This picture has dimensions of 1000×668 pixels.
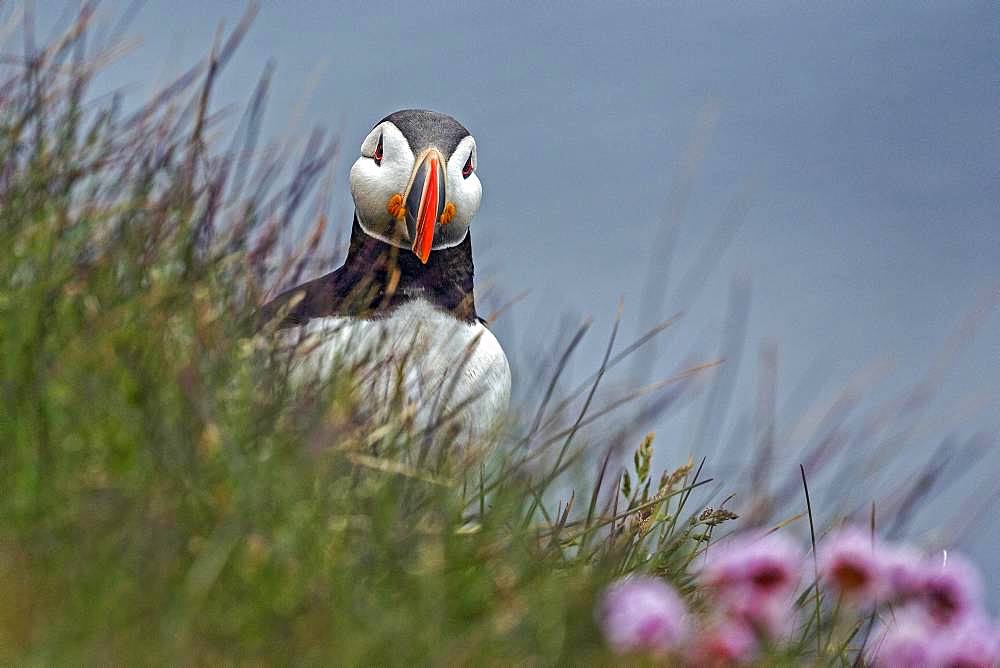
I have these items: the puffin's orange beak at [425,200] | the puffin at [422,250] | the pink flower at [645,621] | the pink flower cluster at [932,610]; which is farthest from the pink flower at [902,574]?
the puffin's orange beak at [425,200]

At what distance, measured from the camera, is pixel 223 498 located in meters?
3.10

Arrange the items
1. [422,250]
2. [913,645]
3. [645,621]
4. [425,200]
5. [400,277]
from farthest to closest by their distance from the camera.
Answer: [400,277]
[425,200]
[422,250]
[913,645]
[645,621]

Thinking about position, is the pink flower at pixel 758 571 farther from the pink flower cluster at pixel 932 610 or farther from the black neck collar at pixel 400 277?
the black neck collar at pixel 400 277

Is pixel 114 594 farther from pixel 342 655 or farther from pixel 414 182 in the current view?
pixel 414 182

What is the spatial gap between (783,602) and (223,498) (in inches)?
50.8

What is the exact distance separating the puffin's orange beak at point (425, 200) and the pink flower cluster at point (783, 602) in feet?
10.4

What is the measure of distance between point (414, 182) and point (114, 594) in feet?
11.5

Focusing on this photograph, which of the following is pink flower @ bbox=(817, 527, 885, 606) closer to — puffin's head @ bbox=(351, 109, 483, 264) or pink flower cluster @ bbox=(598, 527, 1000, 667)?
pink flower cluster @ bbox=(598, 527, 1000, 667)

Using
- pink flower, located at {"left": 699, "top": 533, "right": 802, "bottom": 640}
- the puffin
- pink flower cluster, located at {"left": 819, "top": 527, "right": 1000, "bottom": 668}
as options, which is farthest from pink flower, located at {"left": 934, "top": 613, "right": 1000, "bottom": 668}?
the puffin

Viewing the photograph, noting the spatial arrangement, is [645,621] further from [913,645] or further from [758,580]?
[913,645]

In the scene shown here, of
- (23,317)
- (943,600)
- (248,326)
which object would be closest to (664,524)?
(248,326)

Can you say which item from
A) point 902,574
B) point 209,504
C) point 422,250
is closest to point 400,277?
point 422,250

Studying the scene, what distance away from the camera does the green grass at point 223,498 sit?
2.79 metres

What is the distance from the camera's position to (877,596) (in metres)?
2.62
